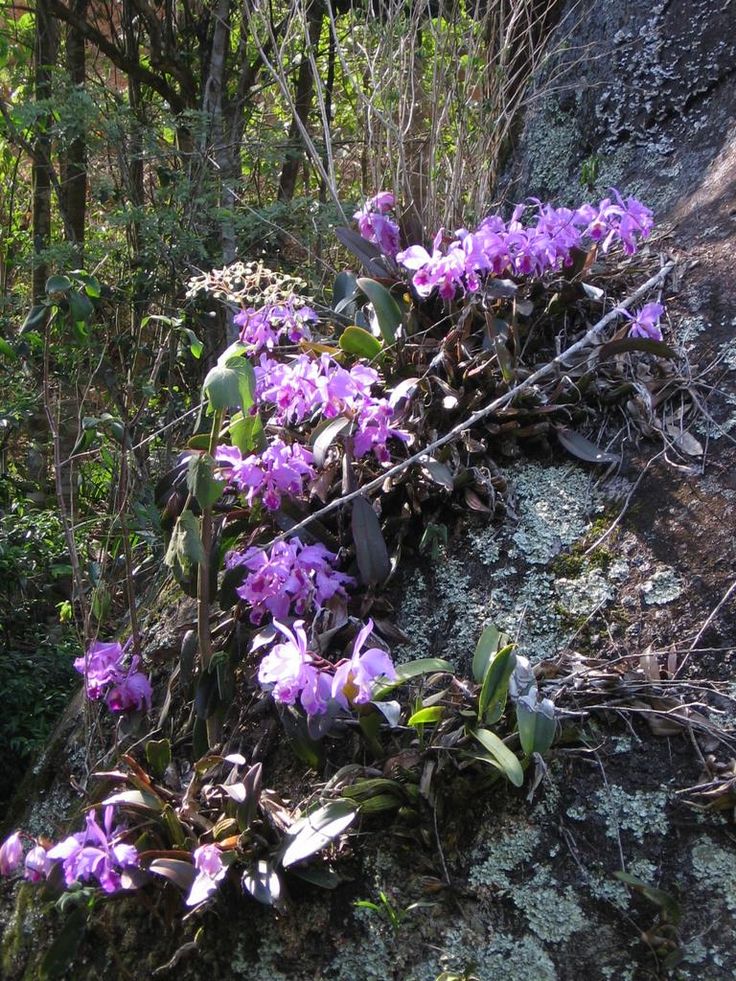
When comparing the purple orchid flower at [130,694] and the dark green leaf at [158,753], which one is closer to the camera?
the dark green leaf at [158,753]

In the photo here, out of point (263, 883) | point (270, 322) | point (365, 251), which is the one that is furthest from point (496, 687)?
point (365, 251)

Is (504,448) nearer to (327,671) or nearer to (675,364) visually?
(675,364)

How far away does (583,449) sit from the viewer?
66.1 inches

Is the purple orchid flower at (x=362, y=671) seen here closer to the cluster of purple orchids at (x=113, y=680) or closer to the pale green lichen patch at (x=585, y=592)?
the pale green lichen patch at (x=585, y=592)

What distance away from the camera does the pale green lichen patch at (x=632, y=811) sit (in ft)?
4.25

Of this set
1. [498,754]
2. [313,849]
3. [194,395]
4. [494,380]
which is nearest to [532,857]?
Answer: [498,754]

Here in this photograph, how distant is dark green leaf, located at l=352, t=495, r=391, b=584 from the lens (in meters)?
1.57

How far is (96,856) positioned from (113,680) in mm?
397

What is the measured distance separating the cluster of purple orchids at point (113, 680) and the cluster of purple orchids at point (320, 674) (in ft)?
1.50

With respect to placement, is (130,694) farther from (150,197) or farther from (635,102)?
(150,197)

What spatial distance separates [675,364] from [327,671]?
962 millimetres

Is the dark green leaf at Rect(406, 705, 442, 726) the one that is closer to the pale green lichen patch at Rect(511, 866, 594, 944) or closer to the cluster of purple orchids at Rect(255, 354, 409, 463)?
the pale green lichen patch at Rect(511, 866, 594, 944)

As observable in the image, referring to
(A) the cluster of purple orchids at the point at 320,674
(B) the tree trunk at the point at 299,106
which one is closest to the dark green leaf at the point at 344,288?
(A) the cluster of purple orchids at the point at 320,674

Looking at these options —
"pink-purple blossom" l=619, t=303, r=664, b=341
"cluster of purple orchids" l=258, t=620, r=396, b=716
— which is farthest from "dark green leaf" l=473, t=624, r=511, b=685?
"pink-purple blossom" l=619, t=303, r=664, b=341
